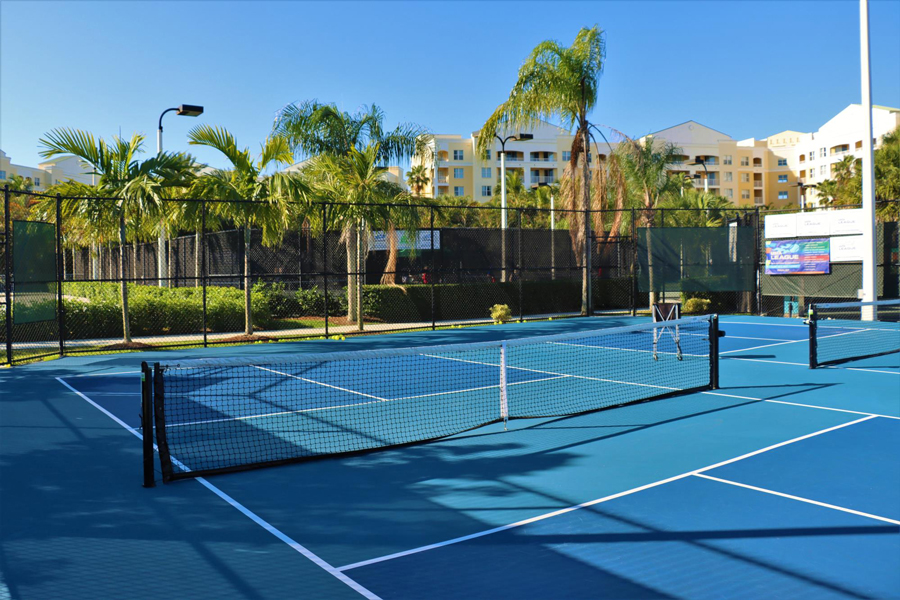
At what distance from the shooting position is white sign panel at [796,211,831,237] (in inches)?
904

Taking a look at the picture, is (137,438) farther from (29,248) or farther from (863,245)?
(863,245)

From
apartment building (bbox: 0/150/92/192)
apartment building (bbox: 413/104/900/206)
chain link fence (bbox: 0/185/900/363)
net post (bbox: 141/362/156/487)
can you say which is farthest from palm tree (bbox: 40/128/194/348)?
apartment building (bbox: 0/150/92/192)

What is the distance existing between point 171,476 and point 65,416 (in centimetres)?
382

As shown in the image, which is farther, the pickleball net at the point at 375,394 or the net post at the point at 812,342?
the net post at the point at 812,342

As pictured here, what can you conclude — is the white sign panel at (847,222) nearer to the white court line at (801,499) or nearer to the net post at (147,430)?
the white court line at (801,499)

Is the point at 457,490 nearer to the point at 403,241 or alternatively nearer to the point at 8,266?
the point at 8,266

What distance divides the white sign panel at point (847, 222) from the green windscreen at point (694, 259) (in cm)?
271

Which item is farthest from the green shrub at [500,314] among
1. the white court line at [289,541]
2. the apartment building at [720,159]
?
the apartment building at [720,159]

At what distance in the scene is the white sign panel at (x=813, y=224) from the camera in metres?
23.0

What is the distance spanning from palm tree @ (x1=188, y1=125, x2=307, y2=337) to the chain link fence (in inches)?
19.8

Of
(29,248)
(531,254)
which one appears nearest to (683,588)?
(29,248)

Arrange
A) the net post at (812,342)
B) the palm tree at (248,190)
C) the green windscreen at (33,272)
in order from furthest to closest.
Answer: the palm tree at (248,190) → the green windscreen at (33,272) → the net post at (812,342)

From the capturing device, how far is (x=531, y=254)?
97.5ft

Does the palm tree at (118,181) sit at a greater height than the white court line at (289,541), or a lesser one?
greater
